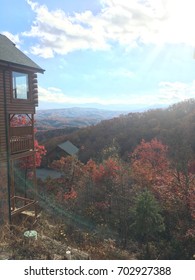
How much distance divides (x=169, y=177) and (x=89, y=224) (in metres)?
7.18

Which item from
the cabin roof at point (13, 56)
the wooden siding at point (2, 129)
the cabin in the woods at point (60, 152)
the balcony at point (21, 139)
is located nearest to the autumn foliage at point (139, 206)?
the balcony at point (21, 139)

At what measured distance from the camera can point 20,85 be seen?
47.4 feet

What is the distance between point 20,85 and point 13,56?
1.34m

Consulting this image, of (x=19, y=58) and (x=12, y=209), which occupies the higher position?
(x=19, y=58)

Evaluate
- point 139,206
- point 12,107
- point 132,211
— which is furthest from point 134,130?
point 12,107

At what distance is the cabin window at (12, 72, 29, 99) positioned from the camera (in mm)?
14023

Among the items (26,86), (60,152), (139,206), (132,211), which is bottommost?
(60,152)

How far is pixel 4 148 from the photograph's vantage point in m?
13.4

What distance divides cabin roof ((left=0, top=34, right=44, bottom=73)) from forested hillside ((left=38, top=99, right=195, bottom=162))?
119 feet

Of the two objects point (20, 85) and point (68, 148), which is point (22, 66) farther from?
point (68, 148)
